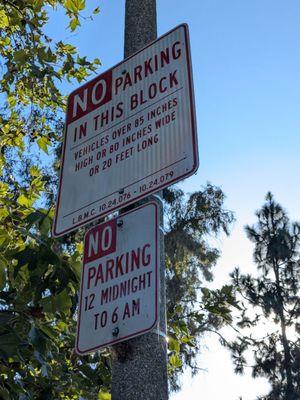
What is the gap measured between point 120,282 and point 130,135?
61 centimetres

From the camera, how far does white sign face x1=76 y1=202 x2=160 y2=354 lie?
1832 mm

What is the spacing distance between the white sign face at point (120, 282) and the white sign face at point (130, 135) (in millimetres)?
102

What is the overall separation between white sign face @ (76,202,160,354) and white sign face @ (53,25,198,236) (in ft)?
0.33

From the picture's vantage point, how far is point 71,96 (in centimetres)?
269

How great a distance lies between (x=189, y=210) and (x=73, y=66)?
39.8 feet

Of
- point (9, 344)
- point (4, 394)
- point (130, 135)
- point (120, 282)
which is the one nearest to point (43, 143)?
point (4, 394)

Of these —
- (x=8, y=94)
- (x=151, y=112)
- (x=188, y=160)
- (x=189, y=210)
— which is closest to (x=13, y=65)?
(x=8, y=94)

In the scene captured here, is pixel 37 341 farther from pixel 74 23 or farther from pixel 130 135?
pixel 74 23

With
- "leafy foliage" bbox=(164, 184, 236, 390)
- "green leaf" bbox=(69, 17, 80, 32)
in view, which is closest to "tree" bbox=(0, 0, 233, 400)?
"green leaf" bbox=(69, 17, 80, 32)

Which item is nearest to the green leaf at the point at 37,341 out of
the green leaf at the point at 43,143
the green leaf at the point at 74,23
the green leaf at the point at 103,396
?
the green leaf at the point at 103,396

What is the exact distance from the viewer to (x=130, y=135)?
89.0 inches

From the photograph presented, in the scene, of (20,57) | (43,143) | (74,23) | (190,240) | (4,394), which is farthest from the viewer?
(190,240)

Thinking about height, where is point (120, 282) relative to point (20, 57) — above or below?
below

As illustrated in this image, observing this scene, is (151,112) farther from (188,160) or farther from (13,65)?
(13,65)
